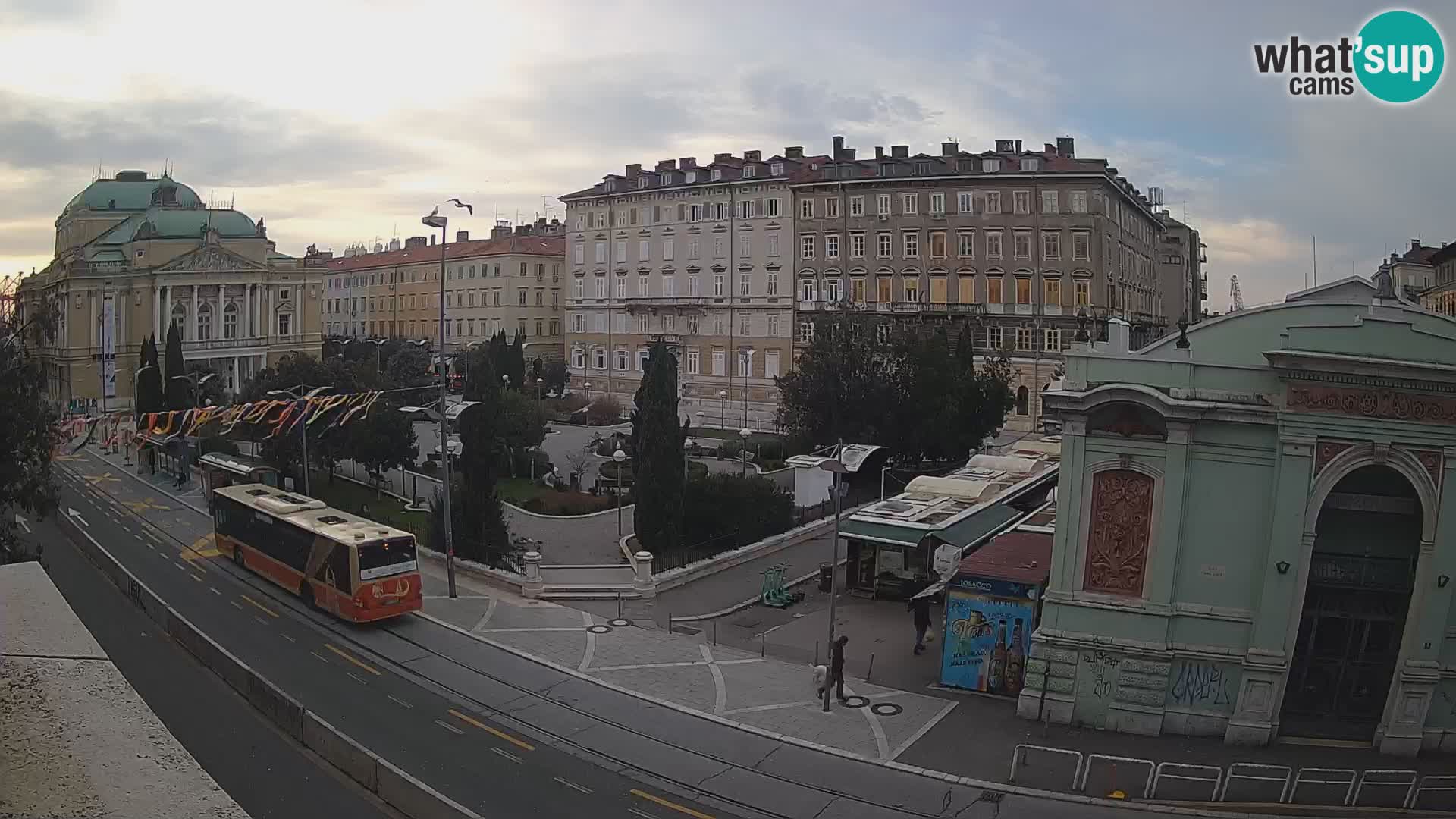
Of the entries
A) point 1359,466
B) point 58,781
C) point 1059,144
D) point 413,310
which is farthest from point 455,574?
point 413,310

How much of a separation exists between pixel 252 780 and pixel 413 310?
98.2 m

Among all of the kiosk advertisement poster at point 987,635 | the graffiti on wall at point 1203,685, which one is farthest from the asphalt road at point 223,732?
the graffiti on wall at point 1203,685

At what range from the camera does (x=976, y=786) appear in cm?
1775

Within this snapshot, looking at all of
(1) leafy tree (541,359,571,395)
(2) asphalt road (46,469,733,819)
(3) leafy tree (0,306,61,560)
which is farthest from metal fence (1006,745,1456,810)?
(1) leafy tree (541,359,571,395)

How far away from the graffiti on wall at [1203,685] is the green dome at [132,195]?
332 ft

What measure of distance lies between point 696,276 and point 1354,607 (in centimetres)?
6070

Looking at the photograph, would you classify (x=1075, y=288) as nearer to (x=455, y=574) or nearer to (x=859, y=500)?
(x=859, y=500)

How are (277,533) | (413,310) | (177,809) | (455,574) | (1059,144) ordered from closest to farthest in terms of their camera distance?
(177,809), (277,533), (455,574), (1059,144), (413,310)

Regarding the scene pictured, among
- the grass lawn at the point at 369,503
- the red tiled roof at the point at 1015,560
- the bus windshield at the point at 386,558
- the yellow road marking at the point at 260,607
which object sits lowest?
the yellow road marking at the point at 260,607

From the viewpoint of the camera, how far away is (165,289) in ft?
288

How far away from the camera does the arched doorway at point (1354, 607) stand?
19672 mm

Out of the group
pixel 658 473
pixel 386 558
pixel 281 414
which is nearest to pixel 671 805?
pixel 386 558

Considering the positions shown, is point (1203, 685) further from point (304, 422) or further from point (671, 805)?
point (304, 422)

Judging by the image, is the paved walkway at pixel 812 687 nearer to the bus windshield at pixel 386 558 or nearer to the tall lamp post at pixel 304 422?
the bus windshield at pixel 386 558
